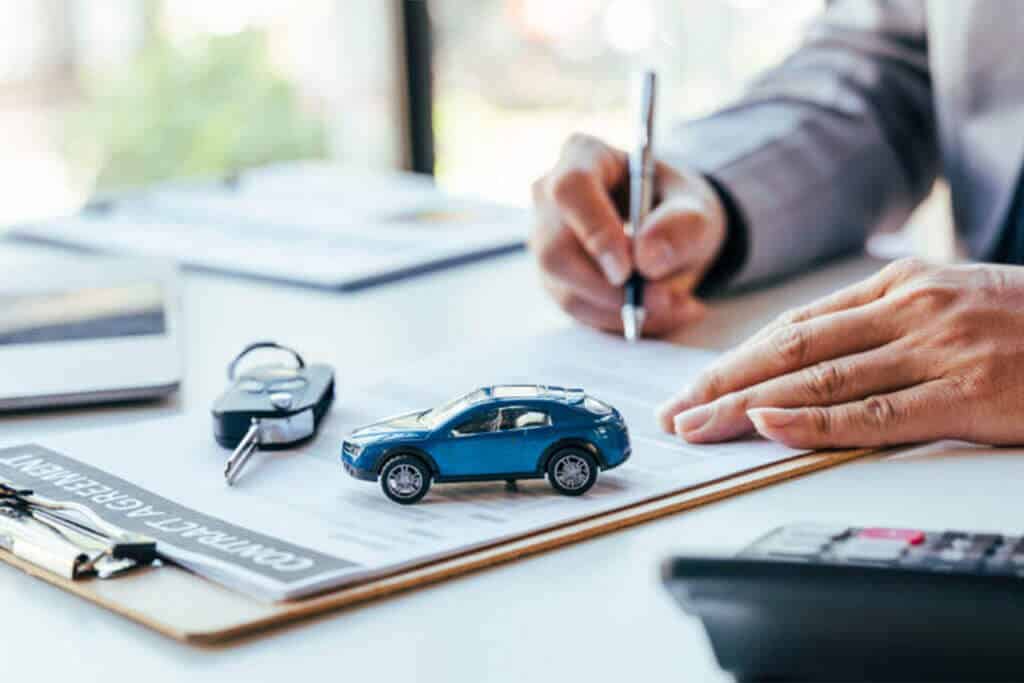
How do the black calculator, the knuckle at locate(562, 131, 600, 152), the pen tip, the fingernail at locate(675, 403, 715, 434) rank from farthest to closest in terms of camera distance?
the knuckle at locate(562, 131, 600, 152) → the pen tip → the fingernail at locate(675, 403, 715, 434) → the black calculator

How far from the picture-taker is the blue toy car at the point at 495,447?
0.71 metres

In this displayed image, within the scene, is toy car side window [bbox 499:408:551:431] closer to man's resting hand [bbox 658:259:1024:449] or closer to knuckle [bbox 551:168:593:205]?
man's resting hand [bbox 658:259:1024:449]

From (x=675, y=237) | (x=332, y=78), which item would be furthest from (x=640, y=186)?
(x=332, y=78)

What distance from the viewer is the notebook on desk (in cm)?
136

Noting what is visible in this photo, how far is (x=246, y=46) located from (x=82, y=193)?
3.39 feet

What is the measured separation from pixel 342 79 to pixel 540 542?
9.62 feet

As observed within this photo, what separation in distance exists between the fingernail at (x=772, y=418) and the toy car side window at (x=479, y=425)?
0.17 metres

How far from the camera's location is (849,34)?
1432 millimetres

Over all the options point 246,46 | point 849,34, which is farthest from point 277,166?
point 246,46

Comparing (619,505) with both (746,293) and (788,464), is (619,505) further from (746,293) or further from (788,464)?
(746,293)

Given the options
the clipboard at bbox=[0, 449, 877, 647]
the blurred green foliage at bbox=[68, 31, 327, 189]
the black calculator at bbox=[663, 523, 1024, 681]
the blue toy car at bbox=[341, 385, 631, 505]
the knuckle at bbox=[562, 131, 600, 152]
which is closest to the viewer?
the black calculator at bbox=[663, 523, 1024, 681]

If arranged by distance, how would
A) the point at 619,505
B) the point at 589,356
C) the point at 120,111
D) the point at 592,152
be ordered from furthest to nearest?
the point at 120,111
the point at 592,152
the point at 589,356
the point at 619,505

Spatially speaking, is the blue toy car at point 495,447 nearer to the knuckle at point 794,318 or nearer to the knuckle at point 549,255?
the knuckle at point 794,318

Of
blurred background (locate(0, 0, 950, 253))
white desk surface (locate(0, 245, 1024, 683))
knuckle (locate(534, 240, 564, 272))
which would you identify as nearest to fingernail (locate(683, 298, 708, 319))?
knuckle (locate(534, 240, 564, 272))
